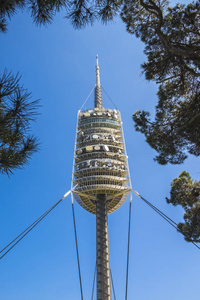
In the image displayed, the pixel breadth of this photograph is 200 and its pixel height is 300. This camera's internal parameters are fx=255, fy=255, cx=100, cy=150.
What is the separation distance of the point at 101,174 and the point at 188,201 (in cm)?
2986

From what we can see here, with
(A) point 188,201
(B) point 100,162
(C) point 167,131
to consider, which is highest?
(B) point 100,162

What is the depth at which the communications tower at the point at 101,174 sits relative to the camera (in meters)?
44.1

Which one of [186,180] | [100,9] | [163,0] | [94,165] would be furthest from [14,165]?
[94,165]

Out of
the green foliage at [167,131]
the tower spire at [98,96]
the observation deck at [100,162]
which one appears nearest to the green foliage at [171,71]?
the green foliage at [167,131]

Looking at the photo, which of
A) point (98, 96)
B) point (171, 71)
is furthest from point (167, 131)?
point (98, 96)

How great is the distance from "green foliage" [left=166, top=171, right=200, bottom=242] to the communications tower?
2704cm

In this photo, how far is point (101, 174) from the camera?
47312 mm

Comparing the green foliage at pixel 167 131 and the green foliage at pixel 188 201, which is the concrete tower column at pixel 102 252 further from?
the green foliage at pixel 167 131

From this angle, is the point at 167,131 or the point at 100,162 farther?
the point at 100,162

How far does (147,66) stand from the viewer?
50.4ft

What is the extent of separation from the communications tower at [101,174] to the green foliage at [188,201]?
27.0 m

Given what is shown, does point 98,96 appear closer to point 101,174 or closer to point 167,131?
point 101,174

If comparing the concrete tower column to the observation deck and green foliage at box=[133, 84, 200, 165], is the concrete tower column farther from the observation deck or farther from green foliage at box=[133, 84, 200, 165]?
green foliage at box=[133, 84, 200, 165]

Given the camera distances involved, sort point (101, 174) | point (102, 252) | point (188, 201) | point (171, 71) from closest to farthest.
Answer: point (171, 71)
point (188, 201)
point (102, 252)
point (101, 174)
